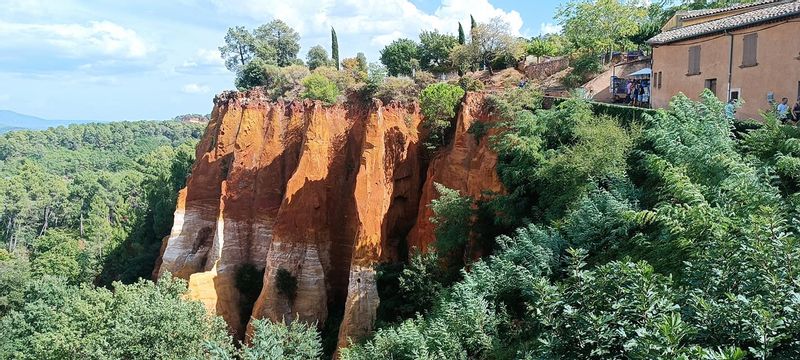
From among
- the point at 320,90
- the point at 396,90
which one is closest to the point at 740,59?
the point at 396,90

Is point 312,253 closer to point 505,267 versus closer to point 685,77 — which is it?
point 505,267

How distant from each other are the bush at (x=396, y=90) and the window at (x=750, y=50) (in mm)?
16885

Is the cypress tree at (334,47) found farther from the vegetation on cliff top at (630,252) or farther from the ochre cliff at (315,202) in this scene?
the vegetation on cliff top at (630,252)

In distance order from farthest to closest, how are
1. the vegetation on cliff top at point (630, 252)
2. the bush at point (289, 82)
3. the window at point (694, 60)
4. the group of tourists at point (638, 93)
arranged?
the bush at point (289, 82), the group of tourists at point (638, 93), the window at point (694, 60), the vegetation on cliff top at point (630, 252)

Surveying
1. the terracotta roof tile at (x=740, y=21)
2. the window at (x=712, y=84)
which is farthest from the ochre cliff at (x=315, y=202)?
the window at (x=712, y=84)

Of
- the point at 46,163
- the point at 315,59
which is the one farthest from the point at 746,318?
the point at 46,163

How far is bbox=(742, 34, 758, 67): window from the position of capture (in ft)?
58.9

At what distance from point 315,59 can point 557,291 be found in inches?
2013

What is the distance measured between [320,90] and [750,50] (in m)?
23.0

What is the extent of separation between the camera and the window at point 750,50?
17953 millimetres

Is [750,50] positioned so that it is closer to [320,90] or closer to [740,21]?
[740,21]

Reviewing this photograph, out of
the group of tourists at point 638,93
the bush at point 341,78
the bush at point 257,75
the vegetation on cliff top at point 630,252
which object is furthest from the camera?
the bush at point 257,75

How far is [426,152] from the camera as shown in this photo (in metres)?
25.2

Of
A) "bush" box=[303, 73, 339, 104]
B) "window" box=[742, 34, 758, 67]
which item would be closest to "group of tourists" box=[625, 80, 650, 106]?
"window" box=[742, 34, 758, 67]
